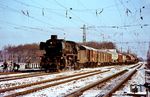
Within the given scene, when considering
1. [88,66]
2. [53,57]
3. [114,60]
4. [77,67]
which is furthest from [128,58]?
[53,57]

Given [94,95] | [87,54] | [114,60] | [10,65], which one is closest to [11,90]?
[94,95]

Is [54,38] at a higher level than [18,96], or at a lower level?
higher

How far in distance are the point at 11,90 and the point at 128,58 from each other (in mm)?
94947

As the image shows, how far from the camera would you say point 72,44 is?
4034 centimetres

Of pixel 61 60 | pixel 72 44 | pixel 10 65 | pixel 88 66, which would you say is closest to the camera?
pixel 61 60

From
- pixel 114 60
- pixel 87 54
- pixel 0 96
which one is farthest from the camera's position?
pixel 114 60

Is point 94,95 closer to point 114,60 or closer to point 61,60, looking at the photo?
point 61,60

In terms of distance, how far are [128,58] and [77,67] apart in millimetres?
67990

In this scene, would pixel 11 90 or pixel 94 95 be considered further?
pixel 11 90

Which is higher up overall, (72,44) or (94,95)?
(72,44)

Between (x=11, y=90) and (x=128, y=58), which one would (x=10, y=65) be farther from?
(x=128, y=58)

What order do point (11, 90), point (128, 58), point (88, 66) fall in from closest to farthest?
1. point (11, 90)
2. point (88, 66)
3. point (128, 58)

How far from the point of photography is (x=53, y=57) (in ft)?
118

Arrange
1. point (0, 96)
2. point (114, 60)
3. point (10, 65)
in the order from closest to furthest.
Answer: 1. point (0, 96)
2. point (10, 65)
3. point (114, 60)
